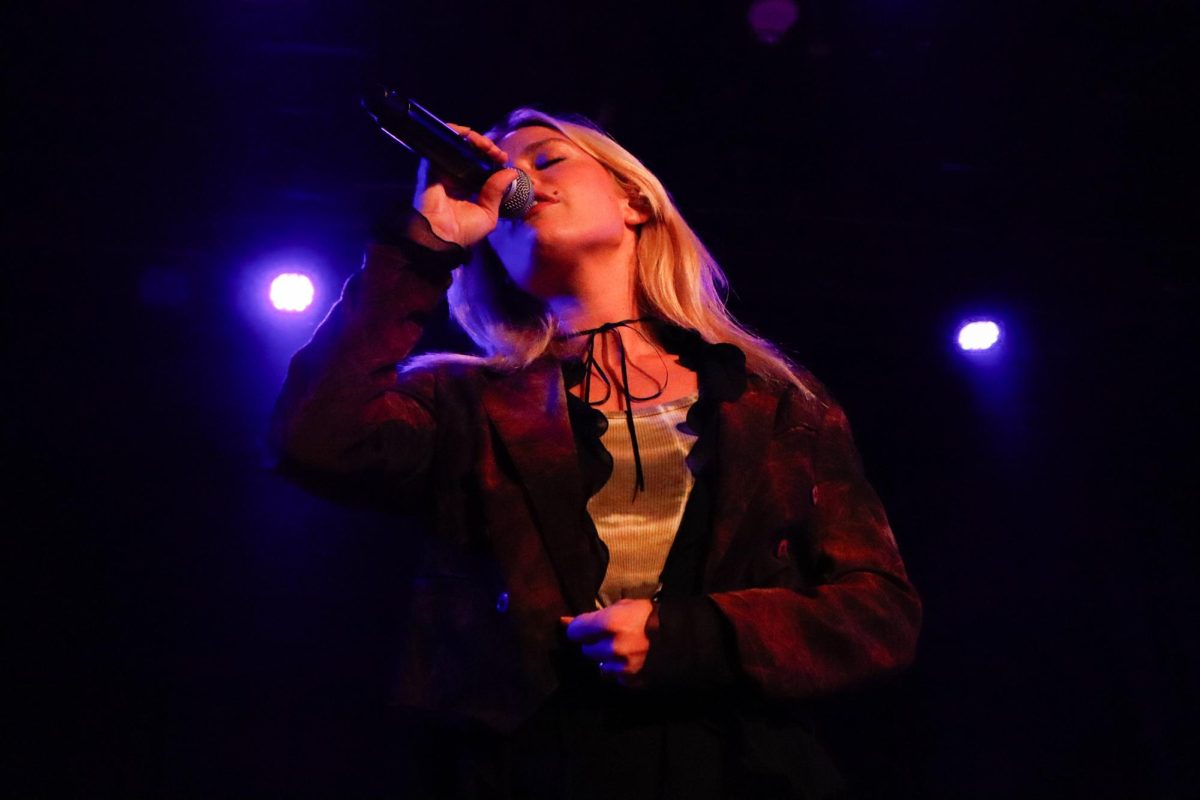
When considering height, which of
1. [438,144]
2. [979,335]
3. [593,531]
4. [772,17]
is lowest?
[593,531]

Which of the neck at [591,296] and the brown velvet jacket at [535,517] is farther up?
the neck at [591,296]

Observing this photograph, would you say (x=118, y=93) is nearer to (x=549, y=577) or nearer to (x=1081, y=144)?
(x=549, y=577)

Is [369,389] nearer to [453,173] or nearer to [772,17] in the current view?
[453,173]

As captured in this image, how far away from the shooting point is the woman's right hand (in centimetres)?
146

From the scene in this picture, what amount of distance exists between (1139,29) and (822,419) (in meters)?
2.54

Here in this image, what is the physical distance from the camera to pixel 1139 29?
317cm

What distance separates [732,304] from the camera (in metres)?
4.01

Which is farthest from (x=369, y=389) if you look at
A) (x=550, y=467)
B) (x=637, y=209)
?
(x=637, y=209)

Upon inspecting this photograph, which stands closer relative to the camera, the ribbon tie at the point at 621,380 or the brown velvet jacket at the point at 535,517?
the brown velvet jacket at the point at 535,517

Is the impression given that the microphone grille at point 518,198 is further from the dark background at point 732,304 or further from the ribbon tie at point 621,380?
the dark background at point 732,304

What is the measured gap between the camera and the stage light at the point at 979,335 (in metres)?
4.17

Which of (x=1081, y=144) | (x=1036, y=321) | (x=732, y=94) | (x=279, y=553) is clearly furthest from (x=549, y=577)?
(x=1036, y=321)

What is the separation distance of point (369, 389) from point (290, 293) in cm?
267

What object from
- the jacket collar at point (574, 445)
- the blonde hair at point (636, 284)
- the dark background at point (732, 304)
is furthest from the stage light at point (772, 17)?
the jacket collar at point (574, 445)
